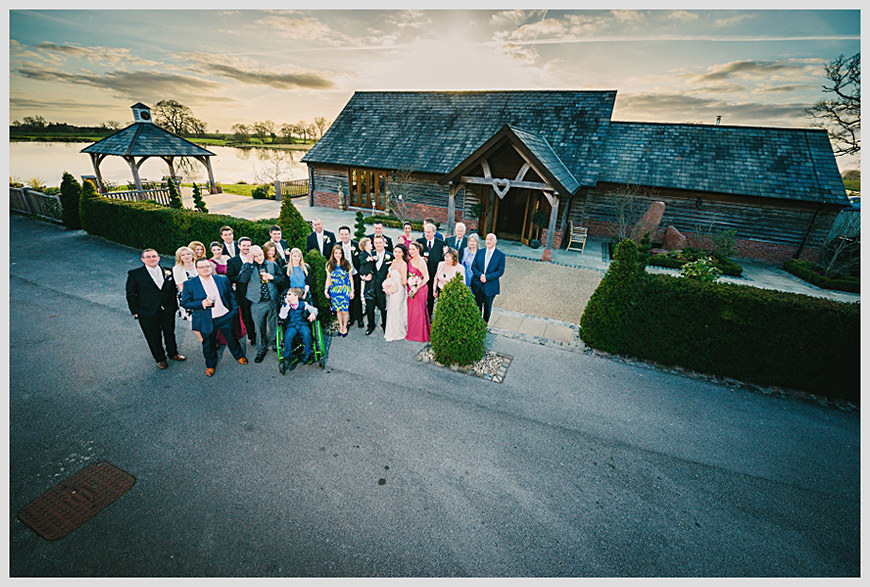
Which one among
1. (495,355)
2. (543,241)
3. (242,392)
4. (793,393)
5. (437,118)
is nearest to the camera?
(242,392)

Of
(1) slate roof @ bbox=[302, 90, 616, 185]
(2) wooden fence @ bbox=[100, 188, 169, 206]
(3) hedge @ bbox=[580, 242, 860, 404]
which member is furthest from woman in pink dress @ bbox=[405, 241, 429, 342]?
(2) wooden fence @ bbox=[100, 188, 169, 206]

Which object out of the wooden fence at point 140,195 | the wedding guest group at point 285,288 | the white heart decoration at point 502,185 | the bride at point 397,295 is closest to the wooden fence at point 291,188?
the wooden fence at point 140,195

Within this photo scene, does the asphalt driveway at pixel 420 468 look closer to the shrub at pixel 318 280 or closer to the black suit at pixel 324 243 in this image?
the shrub at pixel 318 280

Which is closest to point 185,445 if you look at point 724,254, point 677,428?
point 677,428

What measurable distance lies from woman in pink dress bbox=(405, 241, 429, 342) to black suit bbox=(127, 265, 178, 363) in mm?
4228

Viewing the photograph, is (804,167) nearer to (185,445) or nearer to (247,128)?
(185,445)

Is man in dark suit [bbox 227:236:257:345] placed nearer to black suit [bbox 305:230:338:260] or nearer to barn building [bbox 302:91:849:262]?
black suit [bbox 305:230:338:260]

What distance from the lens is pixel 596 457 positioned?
4918 mm

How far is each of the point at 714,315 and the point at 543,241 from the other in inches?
404

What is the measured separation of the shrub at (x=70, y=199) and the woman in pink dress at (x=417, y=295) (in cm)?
1598

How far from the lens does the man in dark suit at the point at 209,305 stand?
576 cm

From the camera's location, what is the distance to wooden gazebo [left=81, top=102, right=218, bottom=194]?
19.1 m

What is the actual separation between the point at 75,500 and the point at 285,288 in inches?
154

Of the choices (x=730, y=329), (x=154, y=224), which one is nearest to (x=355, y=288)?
(x=730, y=329)
